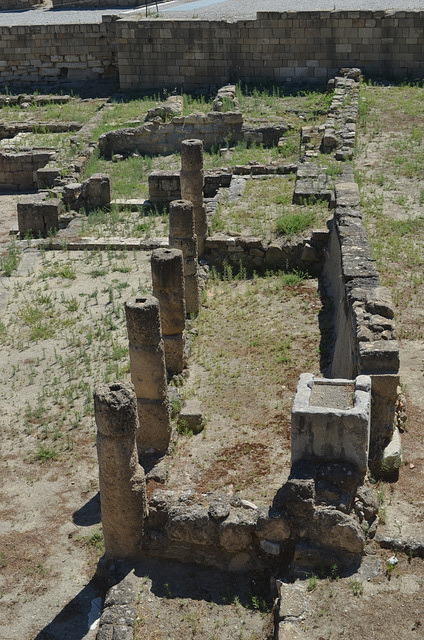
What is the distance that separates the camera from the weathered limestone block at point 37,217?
17.8 meters

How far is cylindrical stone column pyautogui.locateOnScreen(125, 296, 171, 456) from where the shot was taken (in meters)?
9.18

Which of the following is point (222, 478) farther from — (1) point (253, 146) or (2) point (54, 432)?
(1) point (253, 146)

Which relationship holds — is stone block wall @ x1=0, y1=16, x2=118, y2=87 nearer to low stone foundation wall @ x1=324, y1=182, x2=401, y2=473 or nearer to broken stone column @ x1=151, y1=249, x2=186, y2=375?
low stone foundation wall @ x1=324, y1=182, x2=401, y2=473

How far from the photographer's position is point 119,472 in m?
7.71

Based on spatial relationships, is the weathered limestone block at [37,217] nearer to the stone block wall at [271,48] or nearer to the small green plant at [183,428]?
the small green plant at [183,428]

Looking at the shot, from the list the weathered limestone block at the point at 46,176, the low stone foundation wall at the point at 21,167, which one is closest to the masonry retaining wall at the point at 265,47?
the low stone foundation wall at the point at 21,167

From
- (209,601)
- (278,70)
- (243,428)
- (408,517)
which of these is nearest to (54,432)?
(243,428)

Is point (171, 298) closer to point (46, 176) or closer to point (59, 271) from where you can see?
point (59, 271)

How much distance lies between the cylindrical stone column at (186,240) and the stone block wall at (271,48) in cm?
1524

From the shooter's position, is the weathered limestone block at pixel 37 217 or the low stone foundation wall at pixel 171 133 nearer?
the weathered limestone block at pixel 37 217

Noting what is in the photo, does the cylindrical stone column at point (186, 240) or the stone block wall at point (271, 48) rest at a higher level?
the stone block wall at point (271, 48)

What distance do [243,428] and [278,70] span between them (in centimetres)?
1891

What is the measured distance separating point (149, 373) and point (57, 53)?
73.7 ft

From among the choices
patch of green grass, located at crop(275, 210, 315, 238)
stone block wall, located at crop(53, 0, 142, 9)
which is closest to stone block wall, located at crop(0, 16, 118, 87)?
stone block wall, located at crop(53, 0, 142, 9)
